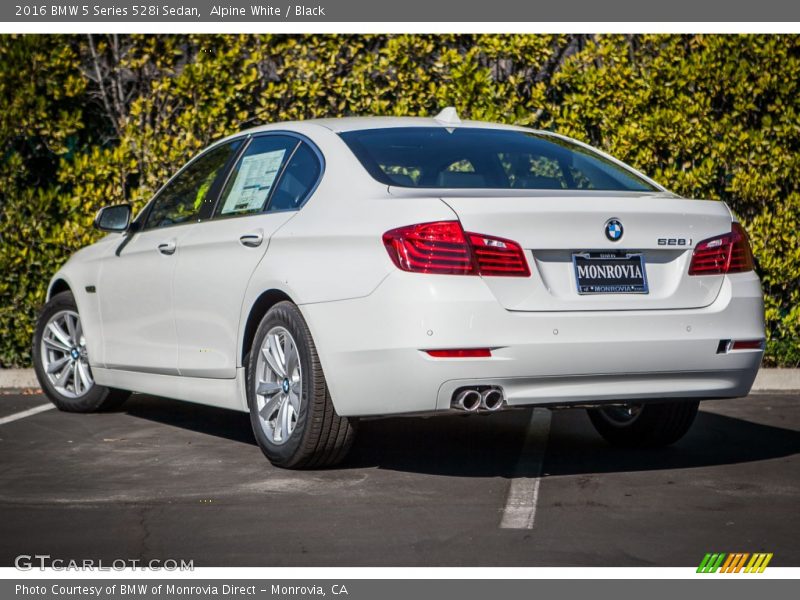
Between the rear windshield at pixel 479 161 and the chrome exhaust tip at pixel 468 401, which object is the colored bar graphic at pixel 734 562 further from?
the rear windshield at pixel 479 161

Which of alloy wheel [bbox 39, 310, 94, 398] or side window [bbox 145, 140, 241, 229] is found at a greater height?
side window [bbox 145, 140, 241, 229]

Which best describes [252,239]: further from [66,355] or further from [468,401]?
[66,355]

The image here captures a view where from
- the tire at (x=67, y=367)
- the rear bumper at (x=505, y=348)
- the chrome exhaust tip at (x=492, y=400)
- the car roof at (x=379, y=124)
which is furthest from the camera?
the tire at (x=67, y=367)

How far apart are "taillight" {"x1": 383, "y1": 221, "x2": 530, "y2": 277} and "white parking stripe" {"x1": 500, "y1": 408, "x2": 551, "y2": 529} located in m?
0.97

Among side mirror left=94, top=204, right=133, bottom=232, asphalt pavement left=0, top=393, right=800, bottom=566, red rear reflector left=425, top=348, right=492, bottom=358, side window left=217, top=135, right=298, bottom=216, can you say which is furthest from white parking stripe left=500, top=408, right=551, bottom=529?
side mirror left=94, top=204, right=133, bottom=232

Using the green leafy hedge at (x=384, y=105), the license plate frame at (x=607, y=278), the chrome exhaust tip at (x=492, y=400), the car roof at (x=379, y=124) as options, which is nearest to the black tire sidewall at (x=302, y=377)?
the chrome exhaust tip at (x=492, y=400)

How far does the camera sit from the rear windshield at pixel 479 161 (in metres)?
6.50

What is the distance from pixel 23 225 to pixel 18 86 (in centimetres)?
110

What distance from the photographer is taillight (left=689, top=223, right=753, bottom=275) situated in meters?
6.21

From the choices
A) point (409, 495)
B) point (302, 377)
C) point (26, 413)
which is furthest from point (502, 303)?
point (26, 413)

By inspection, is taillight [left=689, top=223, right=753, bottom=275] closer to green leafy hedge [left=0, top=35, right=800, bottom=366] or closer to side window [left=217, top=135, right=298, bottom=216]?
side window [left=217, top=135, right=298, bottom=216]

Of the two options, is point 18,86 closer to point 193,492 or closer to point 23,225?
point 23,225

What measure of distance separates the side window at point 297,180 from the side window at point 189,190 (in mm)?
811
